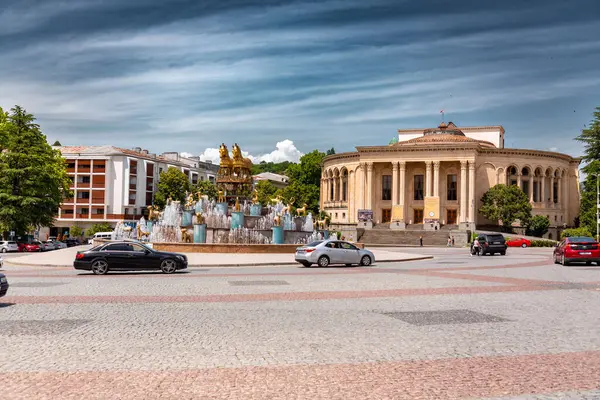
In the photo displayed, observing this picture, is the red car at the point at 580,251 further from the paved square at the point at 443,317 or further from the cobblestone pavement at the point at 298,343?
the paved square at the point at 443,317

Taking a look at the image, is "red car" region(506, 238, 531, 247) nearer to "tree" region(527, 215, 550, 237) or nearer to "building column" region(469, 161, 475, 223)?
"tree" region(527, 215, 550, 237)

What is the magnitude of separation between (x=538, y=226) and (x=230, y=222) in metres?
51.7

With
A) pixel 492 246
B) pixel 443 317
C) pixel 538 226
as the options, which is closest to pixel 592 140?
pixel 538 226

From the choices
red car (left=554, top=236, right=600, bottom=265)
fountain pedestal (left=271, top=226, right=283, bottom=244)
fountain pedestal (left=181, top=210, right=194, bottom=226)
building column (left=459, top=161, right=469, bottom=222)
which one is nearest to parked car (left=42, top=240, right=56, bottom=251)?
fountain pedestal (left=181, top=210, right=194, bottom=226)

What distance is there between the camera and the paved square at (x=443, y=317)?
35.6ft

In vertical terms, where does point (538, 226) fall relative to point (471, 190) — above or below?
below

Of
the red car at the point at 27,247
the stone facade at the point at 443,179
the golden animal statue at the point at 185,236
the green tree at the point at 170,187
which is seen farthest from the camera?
the green tree at the point at 170,187

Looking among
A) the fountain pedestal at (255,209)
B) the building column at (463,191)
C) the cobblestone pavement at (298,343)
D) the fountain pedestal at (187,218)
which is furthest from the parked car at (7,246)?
the building column at (463,191)

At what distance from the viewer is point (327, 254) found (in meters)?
27.0

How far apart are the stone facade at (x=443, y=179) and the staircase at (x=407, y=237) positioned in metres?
5.22

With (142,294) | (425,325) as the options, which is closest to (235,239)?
(142,294)

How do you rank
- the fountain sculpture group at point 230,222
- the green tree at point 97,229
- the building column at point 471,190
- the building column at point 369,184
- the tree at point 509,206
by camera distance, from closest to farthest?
the fountain sculpture group at point 230,222 → the tree at point 509,206 → the building column at point 471,190 → the green tree at point 97,229 → the building column at point 369,184

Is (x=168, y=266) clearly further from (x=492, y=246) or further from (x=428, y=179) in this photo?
(x=428, y=179)

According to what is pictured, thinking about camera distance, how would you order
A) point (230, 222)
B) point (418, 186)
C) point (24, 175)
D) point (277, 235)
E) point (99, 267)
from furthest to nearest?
1. point (418, 186)
2. point (24, 175)
3. point (230, 222)
4. point (277, 235)
5. point (99, 267)
